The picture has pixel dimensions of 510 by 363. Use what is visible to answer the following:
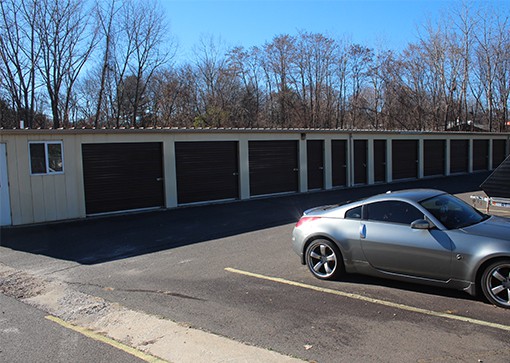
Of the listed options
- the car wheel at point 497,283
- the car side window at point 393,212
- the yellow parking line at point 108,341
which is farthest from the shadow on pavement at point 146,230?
the car wheel at point 497,283

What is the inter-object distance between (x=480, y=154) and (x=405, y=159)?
29.9 ft

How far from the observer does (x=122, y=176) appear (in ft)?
46.5

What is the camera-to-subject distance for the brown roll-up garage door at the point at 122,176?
13.6 m

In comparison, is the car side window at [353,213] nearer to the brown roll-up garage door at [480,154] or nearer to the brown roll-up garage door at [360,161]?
the brown roll-up garage door at [360,161]

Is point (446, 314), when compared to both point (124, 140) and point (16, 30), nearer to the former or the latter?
point (124, 140)

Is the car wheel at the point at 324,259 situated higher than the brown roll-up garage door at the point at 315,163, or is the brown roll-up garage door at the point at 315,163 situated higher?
the brown roll-up garage door at the point at 315,163

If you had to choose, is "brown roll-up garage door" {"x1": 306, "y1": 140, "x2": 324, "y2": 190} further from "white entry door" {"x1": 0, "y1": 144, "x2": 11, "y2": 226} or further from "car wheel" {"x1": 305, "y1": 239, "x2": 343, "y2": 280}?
"car wheel" {"x1": 305, "y1": 239, "x2": 343, "y2": 280}

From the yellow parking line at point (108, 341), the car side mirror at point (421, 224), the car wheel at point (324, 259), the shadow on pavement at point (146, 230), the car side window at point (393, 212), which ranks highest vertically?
the car side window at point (393, 212)

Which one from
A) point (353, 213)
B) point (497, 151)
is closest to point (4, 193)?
point (353, 213)

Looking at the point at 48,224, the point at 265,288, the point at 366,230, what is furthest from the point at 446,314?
the point at 48,224

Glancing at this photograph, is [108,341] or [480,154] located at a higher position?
[480,154]

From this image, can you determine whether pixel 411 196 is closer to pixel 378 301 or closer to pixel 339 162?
pixel 378 301

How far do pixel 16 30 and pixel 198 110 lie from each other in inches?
592

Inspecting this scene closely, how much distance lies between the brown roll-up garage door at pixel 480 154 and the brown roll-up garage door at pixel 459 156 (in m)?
1.16
